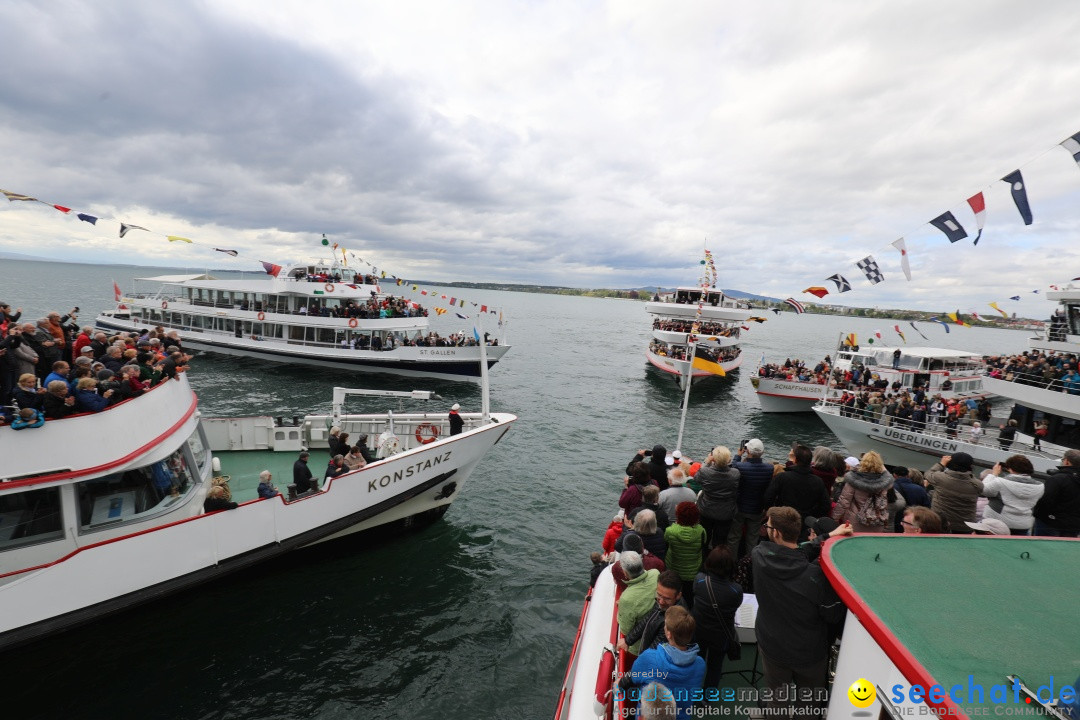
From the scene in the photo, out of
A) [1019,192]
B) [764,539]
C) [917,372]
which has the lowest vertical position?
[764,539]

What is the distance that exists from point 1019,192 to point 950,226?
155 cm

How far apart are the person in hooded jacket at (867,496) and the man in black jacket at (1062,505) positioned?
181 centimetres

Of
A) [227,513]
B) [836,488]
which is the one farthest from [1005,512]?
[227,513]

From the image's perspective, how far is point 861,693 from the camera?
2.97 m

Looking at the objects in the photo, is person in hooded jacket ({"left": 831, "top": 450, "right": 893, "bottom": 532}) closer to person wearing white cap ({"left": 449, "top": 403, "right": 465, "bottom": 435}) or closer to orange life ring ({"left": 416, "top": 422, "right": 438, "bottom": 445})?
person wearing white cap ({"left": 449, "top": 403, "right": 465, "bottom": 435})

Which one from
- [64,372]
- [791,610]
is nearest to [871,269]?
[791,610]

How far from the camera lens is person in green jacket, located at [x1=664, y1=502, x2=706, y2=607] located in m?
4.79

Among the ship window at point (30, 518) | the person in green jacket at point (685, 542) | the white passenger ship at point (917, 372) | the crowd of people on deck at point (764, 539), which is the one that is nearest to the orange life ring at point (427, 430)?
the crowd of people on deck at point (764, 539)

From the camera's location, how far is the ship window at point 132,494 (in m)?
7.19

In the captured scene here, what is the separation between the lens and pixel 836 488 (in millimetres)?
7055

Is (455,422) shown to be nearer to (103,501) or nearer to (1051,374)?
(103,501)

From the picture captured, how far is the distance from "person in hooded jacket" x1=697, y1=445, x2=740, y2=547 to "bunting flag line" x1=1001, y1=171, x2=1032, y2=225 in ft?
34.8

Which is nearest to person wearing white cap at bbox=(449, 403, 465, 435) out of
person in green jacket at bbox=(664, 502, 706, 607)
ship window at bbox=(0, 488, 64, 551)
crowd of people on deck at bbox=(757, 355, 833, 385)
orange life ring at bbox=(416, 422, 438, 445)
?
orange life ring at bbox=(416, 422, 438, 445)

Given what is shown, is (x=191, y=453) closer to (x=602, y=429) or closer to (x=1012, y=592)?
(x=1012, y=592)
